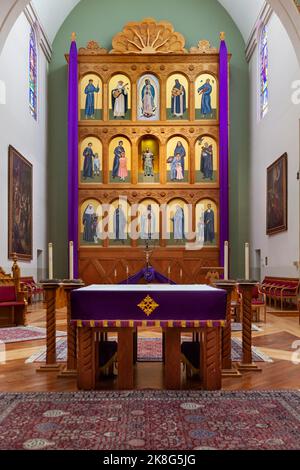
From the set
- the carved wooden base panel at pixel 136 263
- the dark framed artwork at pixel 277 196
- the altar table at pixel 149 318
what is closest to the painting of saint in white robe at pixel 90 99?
the carved wooden base panel at pixel 136 263

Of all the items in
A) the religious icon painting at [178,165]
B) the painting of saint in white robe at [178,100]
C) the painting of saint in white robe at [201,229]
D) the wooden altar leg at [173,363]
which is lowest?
the wooden altar leg at [173,363]

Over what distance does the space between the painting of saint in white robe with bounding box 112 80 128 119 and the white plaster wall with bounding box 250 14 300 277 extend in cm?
410

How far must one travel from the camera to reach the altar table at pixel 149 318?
4824mm

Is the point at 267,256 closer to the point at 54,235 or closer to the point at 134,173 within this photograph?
the point at 134,173

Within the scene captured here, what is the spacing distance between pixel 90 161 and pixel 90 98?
202 cm

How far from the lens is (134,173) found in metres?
17.1

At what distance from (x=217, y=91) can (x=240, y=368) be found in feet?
42.3

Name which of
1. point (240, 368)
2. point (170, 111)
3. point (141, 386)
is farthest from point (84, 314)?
point (170, 111)

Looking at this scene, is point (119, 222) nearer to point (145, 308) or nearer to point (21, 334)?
point (21, 334)

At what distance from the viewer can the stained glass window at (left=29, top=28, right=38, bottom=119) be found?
51.1 feet

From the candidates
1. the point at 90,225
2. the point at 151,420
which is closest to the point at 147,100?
the point at 90,225

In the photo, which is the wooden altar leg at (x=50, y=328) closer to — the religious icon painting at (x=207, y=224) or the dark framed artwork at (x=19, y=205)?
the dark framed artwork at (x=19, y=205)

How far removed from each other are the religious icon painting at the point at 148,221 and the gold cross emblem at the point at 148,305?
474 inches

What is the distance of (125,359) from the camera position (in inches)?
195
